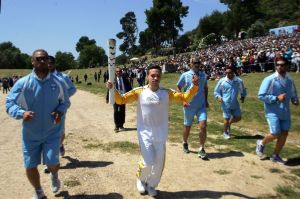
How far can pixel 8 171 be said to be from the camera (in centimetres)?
790

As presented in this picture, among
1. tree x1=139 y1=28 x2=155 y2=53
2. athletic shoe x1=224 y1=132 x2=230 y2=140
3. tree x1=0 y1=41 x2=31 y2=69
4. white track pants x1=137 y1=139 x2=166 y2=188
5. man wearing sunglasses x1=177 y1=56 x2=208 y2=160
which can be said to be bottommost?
athletic shoe x1=224 y1=132 x2=230 y2=140

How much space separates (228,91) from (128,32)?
360 ft

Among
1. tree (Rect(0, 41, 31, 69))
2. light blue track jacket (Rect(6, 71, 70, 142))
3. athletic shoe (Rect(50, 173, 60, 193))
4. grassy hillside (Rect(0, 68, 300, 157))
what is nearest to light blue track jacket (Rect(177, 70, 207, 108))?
grassy hillside (Rect(0, 68, 300, 157))

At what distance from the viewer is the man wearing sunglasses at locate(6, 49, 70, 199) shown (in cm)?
558

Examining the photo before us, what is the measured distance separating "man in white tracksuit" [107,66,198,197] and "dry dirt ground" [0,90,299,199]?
0.55 m

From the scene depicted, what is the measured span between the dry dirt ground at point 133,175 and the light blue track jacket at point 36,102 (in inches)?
49.9

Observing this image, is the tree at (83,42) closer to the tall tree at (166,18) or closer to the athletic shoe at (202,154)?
the tall tree at (166,18)

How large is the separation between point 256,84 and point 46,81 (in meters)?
19.0

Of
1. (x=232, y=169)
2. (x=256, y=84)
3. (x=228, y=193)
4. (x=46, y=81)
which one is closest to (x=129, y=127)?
(x=232, y=169)

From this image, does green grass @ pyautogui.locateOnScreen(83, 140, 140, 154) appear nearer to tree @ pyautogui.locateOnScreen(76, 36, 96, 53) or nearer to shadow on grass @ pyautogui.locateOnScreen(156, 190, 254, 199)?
shadow on grass @ pyautogui.locateOnScreen(156, 190, 254, 199)

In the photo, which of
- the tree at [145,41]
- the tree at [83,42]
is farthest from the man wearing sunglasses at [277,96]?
the tree at [83,42]

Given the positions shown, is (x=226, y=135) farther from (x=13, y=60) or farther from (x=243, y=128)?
(x=13, y=60)

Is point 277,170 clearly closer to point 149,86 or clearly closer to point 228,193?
point 228,193

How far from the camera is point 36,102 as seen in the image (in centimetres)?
562
